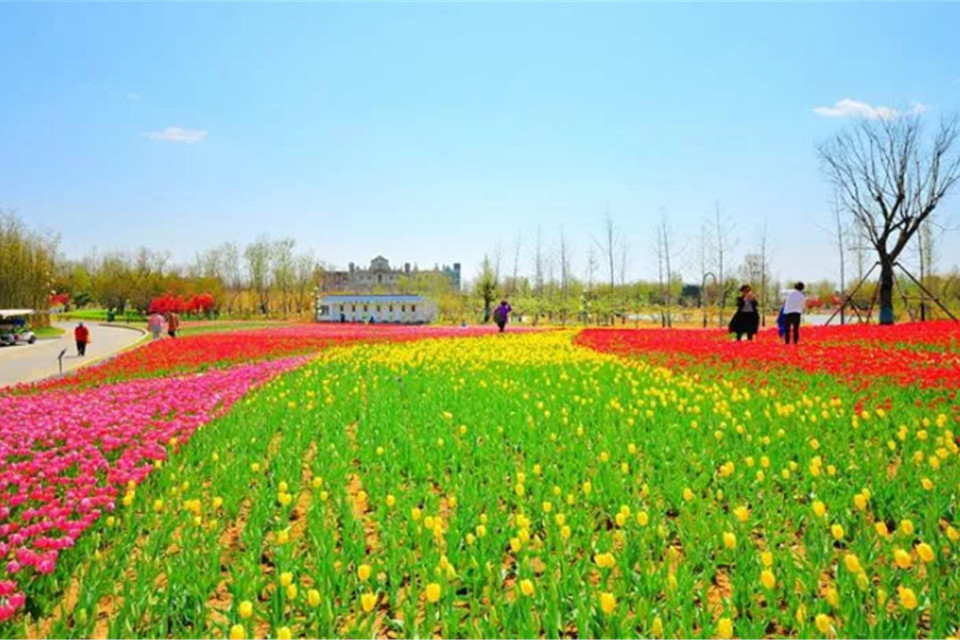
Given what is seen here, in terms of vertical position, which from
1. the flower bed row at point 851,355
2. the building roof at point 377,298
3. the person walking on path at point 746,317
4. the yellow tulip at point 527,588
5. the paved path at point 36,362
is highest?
the building roof at point 377,298

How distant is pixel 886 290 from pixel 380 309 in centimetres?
4152

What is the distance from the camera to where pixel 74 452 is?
5895 mm

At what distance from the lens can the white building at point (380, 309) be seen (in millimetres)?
59375

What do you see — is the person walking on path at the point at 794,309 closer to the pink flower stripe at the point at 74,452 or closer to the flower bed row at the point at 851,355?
the flower bed row at the point at 851,355

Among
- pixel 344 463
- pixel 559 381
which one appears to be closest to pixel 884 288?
pixel 559 381

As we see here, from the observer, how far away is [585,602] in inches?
131

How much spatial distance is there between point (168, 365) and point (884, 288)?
28.1m

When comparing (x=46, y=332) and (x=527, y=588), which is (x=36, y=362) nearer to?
(x=527, y=588)

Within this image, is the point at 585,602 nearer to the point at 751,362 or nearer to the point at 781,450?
the point at 781,450

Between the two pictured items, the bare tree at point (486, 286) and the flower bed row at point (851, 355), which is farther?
the bare tree at point (486, 286)

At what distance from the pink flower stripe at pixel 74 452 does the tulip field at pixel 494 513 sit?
0.11ft

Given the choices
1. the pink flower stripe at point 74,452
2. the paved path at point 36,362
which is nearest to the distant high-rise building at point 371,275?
the paved path at point 36,362

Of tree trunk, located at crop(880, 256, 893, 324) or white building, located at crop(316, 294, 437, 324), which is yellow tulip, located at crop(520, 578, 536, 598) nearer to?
tree trunk, located at crop(880, 256, 893, 324)

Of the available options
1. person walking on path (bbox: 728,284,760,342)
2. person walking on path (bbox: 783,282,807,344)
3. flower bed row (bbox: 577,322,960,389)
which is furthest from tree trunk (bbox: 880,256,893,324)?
person walking on path (bbox: 783,282,807,344)
